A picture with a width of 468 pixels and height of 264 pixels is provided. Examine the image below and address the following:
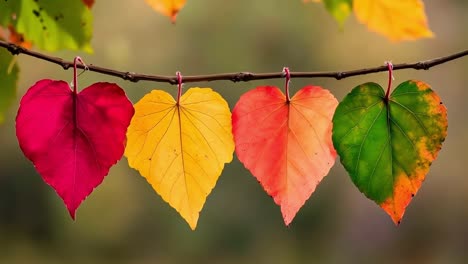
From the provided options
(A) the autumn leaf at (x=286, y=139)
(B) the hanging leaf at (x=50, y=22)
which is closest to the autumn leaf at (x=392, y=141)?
(A) the autumn leaf at (x=286, y=139)

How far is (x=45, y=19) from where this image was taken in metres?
0.31

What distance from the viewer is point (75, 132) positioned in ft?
0.78

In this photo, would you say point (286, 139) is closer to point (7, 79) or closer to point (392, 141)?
point (392, 141)

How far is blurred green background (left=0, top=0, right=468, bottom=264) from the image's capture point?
3.55 m

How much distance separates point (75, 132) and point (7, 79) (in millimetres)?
106

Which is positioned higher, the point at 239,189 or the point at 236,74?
the point at 239,189

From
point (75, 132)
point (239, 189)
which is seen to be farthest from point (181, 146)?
point (239, 189)

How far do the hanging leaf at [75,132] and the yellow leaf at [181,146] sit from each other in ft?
0.05

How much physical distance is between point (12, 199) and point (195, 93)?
12.7ft

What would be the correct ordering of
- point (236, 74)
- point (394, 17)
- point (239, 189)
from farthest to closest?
point (239, 189) < point (394, 17) < point (236, 74)

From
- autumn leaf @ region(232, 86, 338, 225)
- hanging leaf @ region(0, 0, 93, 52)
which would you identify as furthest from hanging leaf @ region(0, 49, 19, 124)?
autumn leaf @ region(232, 86, 338, 225)

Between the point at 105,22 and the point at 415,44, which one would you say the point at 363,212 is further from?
the point at 105,22

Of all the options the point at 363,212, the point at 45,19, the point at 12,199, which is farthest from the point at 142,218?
the point at 45,19

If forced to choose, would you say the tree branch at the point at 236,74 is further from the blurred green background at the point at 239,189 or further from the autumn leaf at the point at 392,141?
the blurred green background at the point at 239,189
